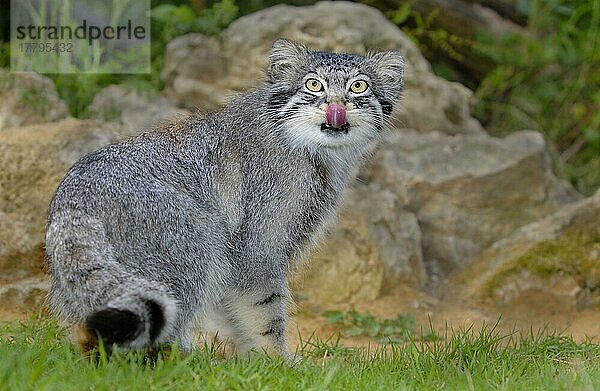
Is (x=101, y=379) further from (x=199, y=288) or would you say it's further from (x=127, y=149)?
(x=127, y=149)

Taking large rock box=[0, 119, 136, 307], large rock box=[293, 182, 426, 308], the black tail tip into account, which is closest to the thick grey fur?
the black tail tip

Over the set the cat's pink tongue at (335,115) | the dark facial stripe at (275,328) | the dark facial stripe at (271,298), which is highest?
the cat's pink tongue at (335,115)

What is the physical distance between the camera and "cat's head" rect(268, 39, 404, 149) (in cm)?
635

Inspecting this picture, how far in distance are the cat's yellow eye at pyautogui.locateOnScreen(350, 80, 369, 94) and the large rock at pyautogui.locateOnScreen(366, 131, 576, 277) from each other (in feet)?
9.76

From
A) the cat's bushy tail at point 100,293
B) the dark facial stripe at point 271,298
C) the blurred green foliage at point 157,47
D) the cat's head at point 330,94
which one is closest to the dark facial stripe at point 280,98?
the cat's head at point 330,94

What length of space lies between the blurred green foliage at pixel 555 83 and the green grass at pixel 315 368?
5806mm

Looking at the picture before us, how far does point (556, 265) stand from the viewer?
8523mm

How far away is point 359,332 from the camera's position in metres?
7.94

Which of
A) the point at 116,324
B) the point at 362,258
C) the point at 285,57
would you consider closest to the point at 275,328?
the point at 116,324

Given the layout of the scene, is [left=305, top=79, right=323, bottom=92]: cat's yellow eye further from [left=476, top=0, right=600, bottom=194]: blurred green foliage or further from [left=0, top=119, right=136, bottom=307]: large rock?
[left=476, top=0, right=600, bottom=194]: blurred green foliage

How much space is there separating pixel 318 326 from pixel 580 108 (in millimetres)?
5982

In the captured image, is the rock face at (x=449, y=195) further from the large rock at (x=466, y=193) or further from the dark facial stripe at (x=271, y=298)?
the dark facial stripe at (x=271, y=298)

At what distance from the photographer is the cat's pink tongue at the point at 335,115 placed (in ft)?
20.5

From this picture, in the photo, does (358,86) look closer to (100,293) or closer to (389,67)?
(389,67)
